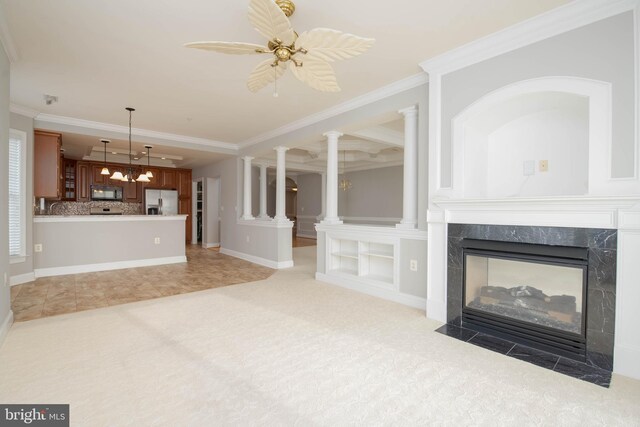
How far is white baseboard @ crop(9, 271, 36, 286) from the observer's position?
4.55m

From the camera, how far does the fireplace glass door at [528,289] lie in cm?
242

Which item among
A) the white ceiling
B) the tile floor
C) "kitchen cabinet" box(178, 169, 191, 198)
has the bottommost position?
the tile floor

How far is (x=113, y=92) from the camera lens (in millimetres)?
3938

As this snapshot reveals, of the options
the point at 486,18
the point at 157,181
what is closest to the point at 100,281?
the point at 157,181

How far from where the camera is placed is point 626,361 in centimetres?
211

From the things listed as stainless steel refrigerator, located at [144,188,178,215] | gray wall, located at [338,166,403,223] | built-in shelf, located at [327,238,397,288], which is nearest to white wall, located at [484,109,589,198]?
built-in shelf, located at [327,238,397,288]

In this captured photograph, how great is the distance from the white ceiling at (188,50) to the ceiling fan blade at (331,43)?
49 cm

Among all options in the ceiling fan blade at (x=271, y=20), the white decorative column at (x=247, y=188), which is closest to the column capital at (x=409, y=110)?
the ceiling fan blade at (x=271, y=20)

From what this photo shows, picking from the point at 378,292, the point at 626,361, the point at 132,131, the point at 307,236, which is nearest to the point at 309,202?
the point at 307,236

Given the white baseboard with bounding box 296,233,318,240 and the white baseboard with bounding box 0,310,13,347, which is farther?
the white baseboard with bounding box 296,233,318,240

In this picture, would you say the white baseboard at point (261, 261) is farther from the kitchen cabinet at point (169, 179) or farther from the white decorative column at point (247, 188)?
the kitchen cabinet at point (169, 179)

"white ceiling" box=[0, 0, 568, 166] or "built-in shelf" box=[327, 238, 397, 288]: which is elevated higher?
"white ceiling" box=[0, 0, 568, 166]

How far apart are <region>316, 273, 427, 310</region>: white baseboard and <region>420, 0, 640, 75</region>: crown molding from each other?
250cm

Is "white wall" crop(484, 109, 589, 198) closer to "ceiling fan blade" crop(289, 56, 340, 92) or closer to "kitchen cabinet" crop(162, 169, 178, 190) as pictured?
"ceiling fan blade" crop(289, 56, 340, 92)
